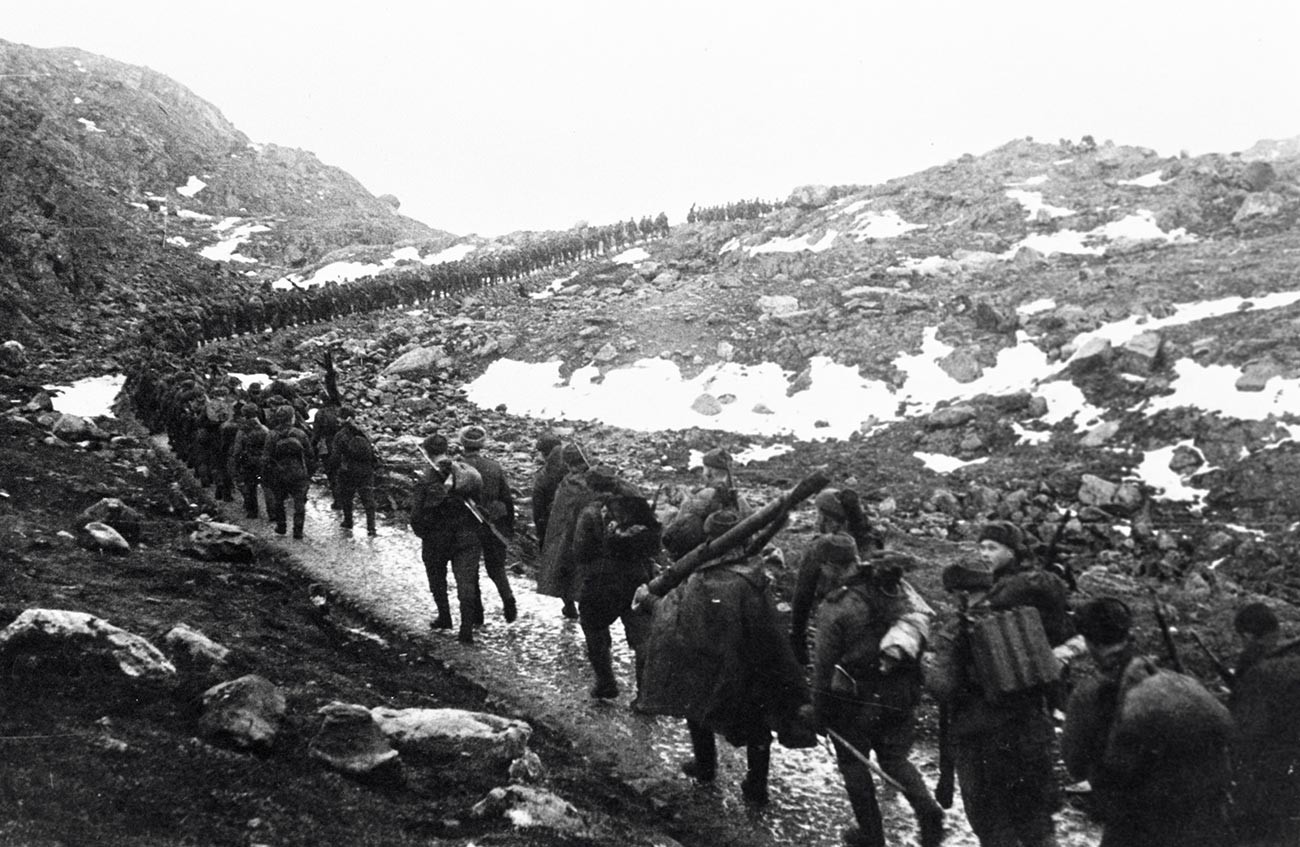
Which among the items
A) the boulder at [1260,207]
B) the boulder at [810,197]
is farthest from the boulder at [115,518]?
the boulder at [810,197]

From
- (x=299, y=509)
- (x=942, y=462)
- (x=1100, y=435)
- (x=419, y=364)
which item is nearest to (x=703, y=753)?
(x=299, y=509)

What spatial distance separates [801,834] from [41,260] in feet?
86.0

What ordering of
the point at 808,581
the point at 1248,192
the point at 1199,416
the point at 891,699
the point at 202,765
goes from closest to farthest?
the point at 202,765, the point at 891,699, the point at 808,581, the point at 1199,416, the point at 1248,192

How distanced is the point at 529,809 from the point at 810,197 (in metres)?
34.9

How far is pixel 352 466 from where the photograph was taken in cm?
966

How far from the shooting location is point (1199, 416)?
36.0ft

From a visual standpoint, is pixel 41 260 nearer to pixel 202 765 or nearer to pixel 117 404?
pixel 117 404

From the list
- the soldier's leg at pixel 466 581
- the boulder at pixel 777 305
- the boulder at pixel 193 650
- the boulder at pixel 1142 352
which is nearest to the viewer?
the boulder at pixel 193 650

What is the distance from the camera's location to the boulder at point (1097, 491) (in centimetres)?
984

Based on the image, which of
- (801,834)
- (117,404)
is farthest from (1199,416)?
(117,404)

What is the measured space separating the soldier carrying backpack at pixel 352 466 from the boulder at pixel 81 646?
564cm

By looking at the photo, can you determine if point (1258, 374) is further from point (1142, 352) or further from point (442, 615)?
point (442, 615)

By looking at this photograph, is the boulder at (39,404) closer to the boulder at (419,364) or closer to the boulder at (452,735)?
the boulder at (419,364)

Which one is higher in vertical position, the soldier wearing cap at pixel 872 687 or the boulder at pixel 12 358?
the boulder at pixel 12 358
